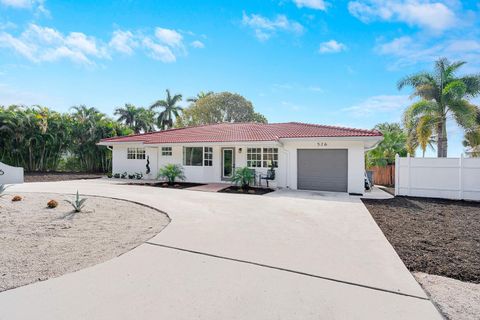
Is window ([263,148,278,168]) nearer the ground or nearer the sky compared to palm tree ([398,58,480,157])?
nearer the ground

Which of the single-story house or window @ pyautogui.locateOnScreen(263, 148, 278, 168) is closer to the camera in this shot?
the single-story house

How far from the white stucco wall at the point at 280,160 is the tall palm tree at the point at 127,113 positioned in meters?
16.2

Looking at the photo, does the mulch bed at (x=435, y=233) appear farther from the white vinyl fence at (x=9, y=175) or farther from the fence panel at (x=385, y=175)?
the white vinyl fence at (x=9, y=175)

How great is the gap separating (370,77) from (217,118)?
22.9m

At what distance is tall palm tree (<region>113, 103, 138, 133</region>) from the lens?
3350 centimetres

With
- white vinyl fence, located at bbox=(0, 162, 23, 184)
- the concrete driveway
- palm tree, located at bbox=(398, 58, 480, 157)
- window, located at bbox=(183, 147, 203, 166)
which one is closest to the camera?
the concrete driveway

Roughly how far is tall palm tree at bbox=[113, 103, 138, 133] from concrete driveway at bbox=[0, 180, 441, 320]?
3142cm

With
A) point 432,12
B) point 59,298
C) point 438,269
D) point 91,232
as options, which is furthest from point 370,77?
point 59,298

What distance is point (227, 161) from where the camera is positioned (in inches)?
647

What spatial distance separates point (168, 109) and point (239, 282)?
117ft

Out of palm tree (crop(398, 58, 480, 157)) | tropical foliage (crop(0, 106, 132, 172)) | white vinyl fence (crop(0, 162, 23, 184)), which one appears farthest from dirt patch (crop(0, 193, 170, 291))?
palm tree (crop(398, 58, 480, 157))

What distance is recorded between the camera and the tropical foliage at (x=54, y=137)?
66.5ft

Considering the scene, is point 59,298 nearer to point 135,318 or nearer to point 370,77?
point 135,318

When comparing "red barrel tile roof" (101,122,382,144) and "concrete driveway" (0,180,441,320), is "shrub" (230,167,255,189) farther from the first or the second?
"concrete driveway" (0,180,441,320)
